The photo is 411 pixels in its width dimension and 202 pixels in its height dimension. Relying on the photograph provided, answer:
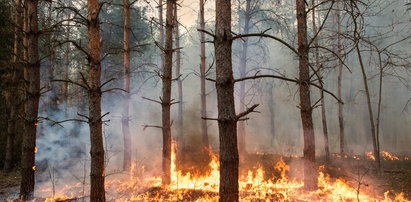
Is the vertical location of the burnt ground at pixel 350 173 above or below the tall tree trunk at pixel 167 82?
below

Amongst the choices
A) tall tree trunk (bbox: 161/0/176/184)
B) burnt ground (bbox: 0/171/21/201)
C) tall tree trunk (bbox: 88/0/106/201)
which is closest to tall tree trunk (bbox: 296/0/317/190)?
tall tree trunk (bbox: 161/0/176/184)

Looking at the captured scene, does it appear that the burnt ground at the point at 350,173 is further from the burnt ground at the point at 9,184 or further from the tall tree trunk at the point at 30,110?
the tall tree trunk at the point at 30,110

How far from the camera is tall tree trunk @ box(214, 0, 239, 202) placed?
399cm

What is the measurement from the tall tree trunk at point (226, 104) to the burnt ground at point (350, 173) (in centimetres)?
642

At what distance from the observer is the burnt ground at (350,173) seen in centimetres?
986

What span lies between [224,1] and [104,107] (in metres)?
14.8

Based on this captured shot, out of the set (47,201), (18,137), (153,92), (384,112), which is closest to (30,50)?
(47,201)

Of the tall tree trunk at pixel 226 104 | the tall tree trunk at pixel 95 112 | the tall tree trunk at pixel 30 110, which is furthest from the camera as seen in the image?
the tall tree trunk at pixel 30 110

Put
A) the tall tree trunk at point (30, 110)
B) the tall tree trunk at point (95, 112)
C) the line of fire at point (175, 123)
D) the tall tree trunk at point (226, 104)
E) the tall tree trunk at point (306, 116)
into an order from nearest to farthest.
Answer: the tall tree trunk at point (226, 104) → the line of fire at point (175, 123) → the tall tree trunk at point (95, 112) → the tall tree trunk at point (30, 110) → the tall tree trunk at point (306, 116)

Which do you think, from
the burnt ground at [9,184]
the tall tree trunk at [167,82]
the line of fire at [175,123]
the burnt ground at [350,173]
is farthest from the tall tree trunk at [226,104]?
the burnt ground at [9,184]

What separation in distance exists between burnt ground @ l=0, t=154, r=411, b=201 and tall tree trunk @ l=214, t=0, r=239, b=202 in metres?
6.42

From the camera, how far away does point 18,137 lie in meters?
14.0

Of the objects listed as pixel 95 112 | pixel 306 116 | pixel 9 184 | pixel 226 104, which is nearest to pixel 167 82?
pixel 95 112

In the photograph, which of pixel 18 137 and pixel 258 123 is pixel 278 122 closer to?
pixel 258 123
